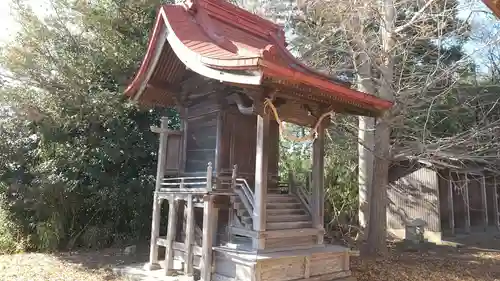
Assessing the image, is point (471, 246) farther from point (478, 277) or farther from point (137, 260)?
point (137, 260)

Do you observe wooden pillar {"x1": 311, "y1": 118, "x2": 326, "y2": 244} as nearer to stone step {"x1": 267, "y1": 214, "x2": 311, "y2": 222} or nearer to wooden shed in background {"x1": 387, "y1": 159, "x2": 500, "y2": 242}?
stone step {"x1": 267, "y1": 214, "x2": 311, "y2": 222}

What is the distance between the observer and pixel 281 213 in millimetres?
6395

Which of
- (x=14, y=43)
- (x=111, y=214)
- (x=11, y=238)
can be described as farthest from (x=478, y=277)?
(x=14, y=43)

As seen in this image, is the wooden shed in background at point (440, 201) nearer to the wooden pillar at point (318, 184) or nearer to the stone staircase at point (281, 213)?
the wooden pillar at point (318, 184)

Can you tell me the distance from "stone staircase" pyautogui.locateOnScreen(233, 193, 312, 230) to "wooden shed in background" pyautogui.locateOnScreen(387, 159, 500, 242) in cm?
725

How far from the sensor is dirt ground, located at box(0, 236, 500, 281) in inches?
282

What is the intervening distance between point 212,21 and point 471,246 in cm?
1144

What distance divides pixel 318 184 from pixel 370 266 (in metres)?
2.43

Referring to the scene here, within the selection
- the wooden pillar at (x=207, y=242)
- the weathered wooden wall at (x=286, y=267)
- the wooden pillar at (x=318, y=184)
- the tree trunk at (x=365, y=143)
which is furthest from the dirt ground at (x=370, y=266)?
the wooden pillar at (x=207, y=242)

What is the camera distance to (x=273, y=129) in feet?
24.4

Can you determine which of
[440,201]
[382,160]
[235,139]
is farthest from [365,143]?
[440,201]

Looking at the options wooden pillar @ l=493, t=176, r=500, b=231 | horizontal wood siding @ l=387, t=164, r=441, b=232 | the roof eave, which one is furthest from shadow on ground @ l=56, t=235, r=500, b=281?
wooden pillar @ l=493, t=176, r=500, b=231

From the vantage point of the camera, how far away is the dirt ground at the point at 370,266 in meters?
7.17

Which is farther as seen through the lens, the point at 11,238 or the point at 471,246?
the point at 471,246
